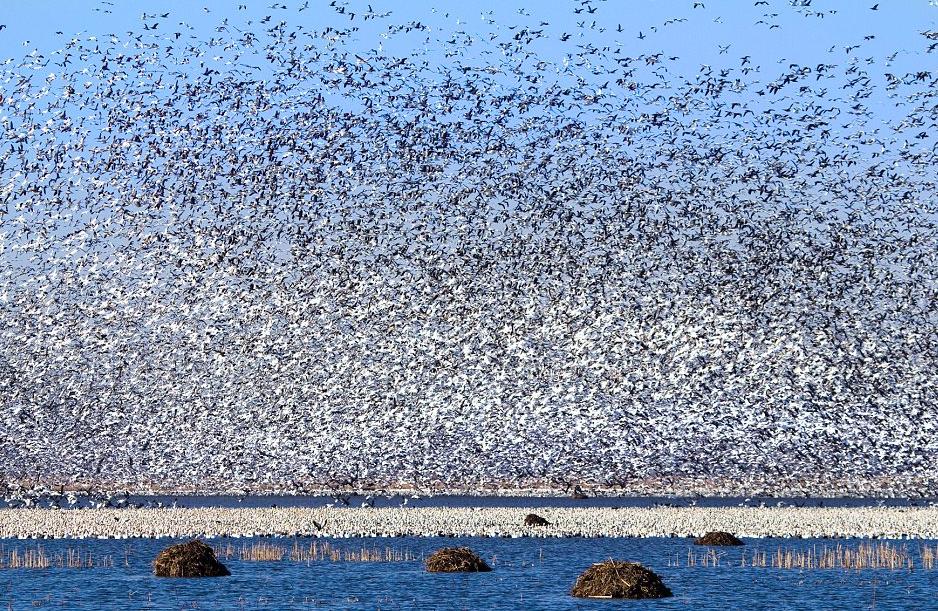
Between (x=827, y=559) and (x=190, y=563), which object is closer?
(x=190, y=563)

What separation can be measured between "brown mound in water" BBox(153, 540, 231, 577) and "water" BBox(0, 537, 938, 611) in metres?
0.54

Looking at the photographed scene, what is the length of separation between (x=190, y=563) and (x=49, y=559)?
40.8ft

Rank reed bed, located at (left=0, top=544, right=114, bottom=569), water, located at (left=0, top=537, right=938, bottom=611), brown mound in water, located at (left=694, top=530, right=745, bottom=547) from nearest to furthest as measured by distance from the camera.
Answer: water, located at (left=0, top=537, right=938, bottom=611), reed bed, located at (left=0, top=544, right=114, bottom=569), brown mound in water, located at (left=694, top=530, right=745, bottom=547)

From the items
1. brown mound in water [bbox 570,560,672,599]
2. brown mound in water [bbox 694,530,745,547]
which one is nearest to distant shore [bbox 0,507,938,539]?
brown mound in water [bbox 694,530,745,547]

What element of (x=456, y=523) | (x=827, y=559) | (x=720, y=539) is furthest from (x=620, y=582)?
(x=456, y=523)

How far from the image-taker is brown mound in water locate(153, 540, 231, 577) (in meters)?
59.1

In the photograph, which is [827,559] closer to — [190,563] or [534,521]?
[190,563]

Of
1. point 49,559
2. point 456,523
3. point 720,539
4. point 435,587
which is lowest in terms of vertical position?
point 435,587

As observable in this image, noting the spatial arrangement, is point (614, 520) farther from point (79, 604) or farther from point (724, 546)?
point (79, 604)

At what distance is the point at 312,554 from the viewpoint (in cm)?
6994

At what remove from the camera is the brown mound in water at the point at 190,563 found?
2327 inches

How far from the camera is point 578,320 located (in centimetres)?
14788

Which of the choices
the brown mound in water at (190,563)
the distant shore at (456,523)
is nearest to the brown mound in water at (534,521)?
the distant shore at (456,523)

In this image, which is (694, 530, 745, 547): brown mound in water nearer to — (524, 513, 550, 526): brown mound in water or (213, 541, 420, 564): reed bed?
(213, 541, 420, 564): reed bed
